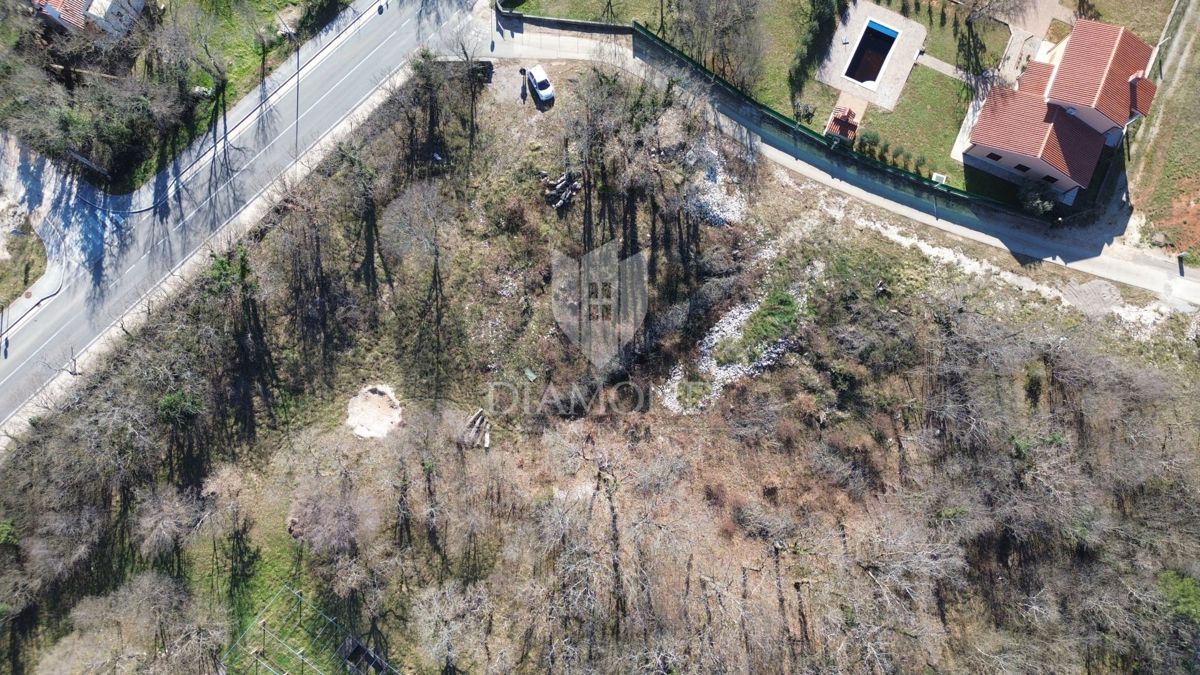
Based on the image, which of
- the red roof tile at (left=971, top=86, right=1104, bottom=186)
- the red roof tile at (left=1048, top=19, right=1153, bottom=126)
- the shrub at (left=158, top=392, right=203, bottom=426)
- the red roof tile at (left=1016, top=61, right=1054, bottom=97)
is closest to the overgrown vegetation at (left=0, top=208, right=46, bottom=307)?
the shrub at (left=158, top=392, right=203, bottom=426)

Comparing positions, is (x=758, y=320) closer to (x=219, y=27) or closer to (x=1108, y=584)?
(x=1108, y=584)

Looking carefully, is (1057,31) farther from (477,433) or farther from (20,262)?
(20,262)

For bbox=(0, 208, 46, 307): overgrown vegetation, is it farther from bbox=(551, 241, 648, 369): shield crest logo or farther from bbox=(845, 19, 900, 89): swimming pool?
bbox=(845, 19, 900, 89): swimming pool

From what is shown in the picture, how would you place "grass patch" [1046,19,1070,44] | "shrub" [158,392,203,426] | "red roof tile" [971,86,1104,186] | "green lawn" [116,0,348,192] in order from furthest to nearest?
"grass patch" [1046,19,1070,44]
"green lawn" [116,0,348,192]
"red roof tile" [971,86,1104,186]
"shrub" [158,392,203,426]

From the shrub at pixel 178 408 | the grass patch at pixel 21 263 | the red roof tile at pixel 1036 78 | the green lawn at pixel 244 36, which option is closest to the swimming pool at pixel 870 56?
the red roof tile at pixel 1036 78

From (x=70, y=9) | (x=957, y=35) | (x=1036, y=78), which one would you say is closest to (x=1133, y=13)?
(x=1036, y=78)

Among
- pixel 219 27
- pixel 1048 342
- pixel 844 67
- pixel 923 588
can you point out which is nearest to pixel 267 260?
pixel 219 27
